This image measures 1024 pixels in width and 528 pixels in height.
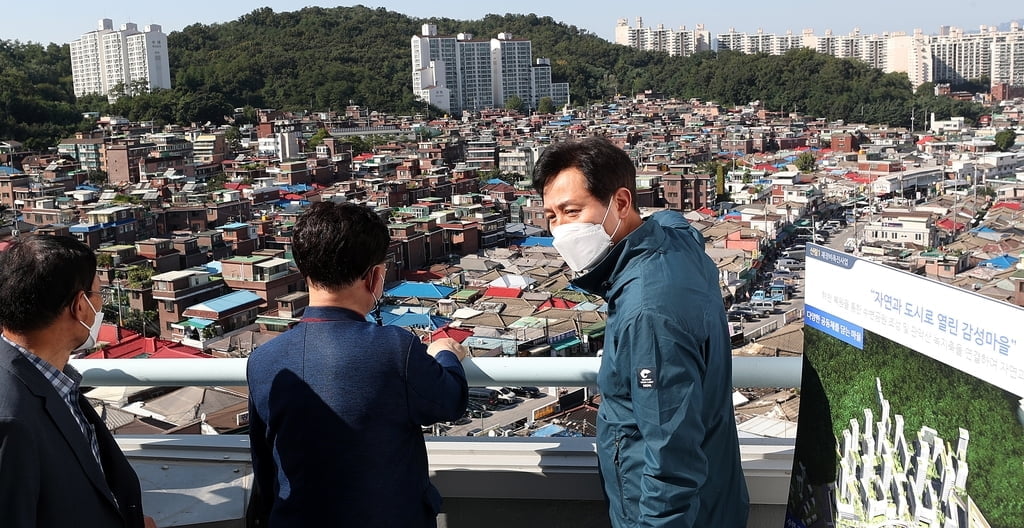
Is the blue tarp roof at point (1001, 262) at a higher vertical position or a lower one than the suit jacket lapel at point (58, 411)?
lower

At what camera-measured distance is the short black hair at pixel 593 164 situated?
590mm

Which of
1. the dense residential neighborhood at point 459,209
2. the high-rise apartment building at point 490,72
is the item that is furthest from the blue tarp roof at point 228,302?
the high-rise apartment building at point 490,72

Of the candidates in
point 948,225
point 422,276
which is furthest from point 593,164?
point 948,225

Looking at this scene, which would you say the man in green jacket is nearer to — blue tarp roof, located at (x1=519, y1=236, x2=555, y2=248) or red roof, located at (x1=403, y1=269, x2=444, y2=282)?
red roof, located at (x1=403, y1=269, x2=444, y2=282)

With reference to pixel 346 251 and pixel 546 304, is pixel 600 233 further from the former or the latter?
pixel 546 304

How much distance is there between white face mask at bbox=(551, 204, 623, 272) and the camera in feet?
1.96

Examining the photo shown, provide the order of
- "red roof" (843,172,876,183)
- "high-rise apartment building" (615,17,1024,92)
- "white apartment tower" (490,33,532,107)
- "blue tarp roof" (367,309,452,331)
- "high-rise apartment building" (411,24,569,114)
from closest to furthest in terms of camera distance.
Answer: "blue tarp roof" (367,309,452,331)
"red roof" (843,172,876,183)
"high-rise apartment building" (411,24,569,114)
"white apartment tower" (490,33,532,107)
"high-rise apartment building" (615,17,1024,92)

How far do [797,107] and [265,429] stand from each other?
31175 millimetres

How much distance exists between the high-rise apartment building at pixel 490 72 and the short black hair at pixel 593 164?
3090cm

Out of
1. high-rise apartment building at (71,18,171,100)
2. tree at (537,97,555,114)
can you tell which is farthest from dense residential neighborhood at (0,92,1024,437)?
high-rise apartment building at (71,18,171,100)

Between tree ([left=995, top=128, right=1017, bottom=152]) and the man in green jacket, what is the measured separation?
22763mm

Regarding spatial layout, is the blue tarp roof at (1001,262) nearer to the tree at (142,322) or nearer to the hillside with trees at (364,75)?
the tree at (142,322)

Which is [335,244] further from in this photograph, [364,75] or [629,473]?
[364,75]

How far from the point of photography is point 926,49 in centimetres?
3481
